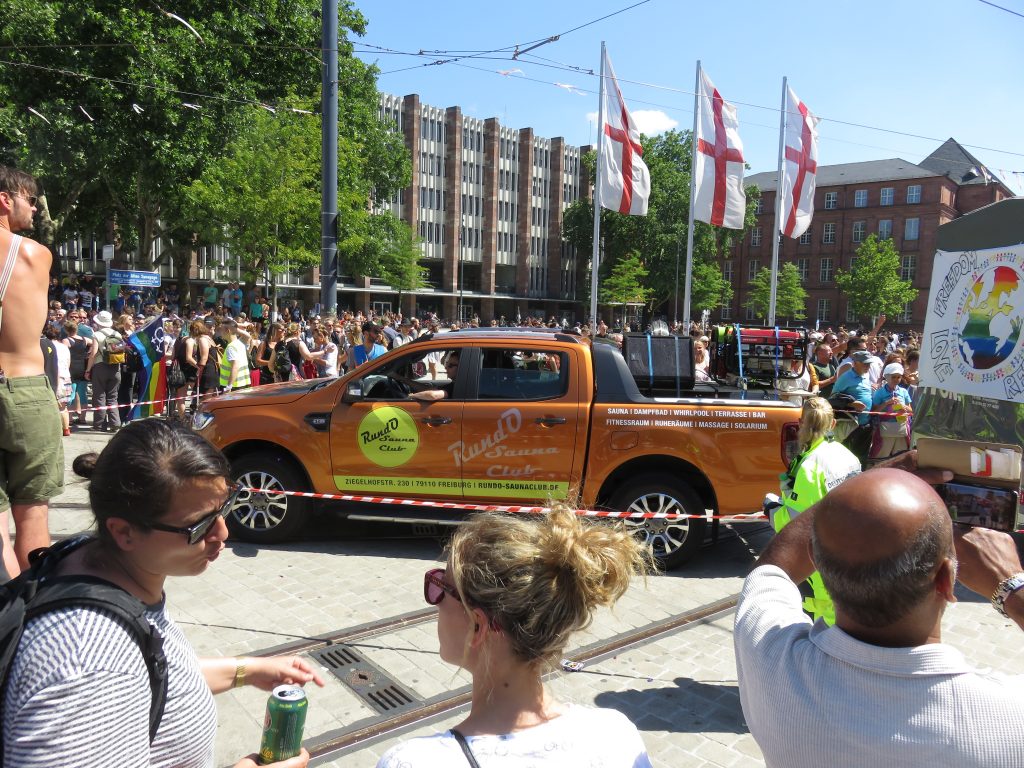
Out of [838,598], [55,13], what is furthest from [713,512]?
[55,13]

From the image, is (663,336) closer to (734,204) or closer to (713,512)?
(713,512)

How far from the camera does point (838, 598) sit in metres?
1.50

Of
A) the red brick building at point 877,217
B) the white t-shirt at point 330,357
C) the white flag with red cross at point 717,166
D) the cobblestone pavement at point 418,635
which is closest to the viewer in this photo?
the cobblestone pavement at point 418,635

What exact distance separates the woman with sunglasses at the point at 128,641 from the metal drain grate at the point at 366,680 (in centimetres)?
213

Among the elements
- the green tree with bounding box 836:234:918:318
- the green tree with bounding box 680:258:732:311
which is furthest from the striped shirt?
the green tree with bounding box 836:234:918:318

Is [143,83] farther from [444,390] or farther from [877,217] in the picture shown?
[877,217]

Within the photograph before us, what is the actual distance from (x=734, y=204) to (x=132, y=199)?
25.7m

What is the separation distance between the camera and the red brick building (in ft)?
239

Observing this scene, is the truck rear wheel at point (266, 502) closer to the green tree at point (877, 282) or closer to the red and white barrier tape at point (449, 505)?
the red and white barrier tape at point (449, 505)

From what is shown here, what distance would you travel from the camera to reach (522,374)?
258 inches

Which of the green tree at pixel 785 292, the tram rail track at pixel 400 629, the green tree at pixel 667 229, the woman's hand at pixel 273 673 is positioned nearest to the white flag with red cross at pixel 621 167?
the tram rail track at pixel 400 629

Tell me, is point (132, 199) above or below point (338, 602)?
above

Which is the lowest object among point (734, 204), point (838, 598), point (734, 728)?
point (734, 728)

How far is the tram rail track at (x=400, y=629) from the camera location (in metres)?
3.67
